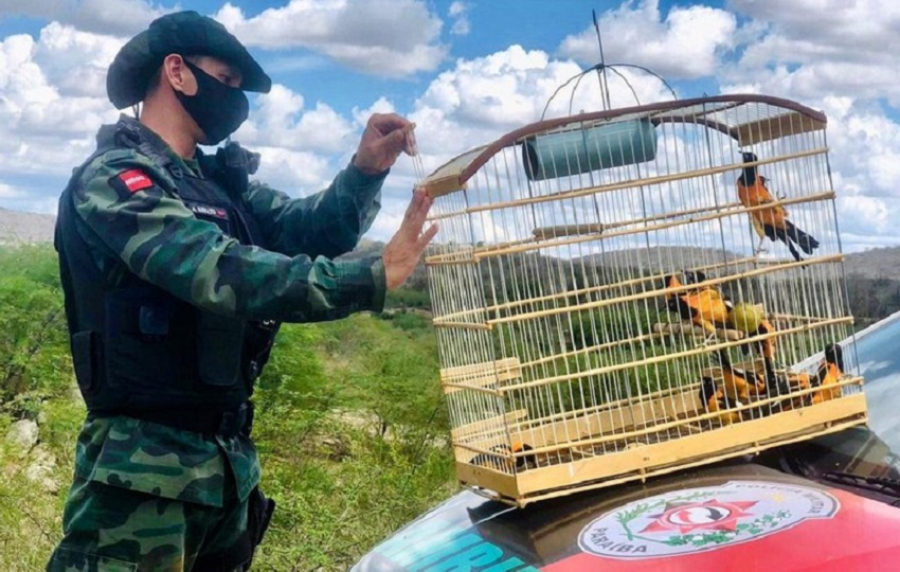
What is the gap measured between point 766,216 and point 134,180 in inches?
66.1

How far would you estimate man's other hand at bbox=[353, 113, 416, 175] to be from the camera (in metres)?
2.93

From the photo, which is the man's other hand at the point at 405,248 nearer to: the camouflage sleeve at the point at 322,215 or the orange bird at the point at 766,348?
the camouflage sleeve at the point at 322,215

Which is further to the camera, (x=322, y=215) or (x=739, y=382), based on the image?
(x=322, y=215)

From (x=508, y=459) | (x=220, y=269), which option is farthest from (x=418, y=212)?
(x=508, y=459)

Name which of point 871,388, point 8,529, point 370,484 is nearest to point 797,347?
point 871,388

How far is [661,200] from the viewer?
2953mm

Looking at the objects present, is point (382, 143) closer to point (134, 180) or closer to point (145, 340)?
point (134, 180)

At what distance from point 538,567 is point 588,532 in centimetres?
15

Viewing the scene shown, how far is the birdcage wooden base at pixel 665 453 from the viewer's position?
2637 mm

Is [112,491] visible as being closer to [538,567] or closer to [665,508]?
[538,567]

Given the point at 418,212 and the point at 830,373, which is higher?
the point at 418,212

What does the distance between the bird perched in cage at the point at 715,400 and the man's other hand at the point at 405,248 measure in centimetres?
102

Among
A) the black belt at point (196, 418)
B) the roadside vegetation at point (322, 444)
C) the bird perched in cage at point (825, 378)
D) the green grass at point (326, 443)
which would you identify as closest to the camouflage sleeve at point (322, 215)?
the black belt at point (196, 418)

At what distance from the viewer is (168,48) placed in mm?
2711
